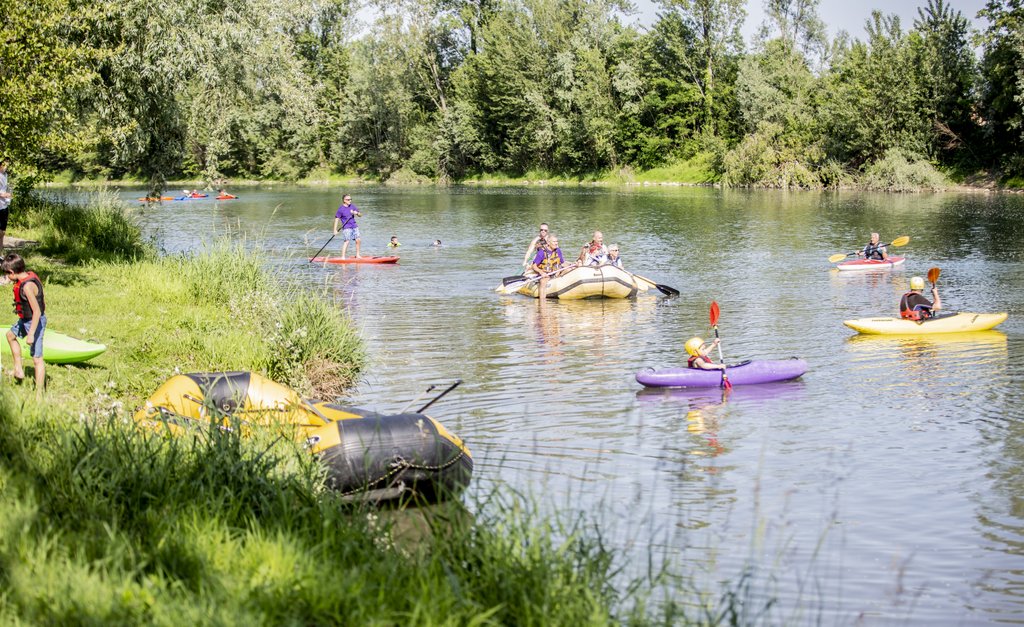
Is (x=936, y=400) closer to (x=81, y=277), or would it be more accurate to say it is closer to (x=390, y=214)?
(x=81, y=277)

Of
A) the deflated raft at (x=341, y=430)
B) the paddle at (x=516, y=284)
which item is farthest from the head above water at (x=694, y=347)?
the paddle at (x=516, y=284)

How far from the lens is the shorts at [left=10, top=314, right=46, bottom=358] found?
866cm

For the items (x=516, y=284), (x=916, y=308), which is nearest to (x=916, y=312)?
(x=916, y=308)

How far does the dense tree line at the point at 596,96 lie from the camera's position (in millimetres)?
37062

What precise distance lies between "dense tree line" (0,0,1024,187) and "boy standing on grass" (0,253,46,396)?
1251 cm

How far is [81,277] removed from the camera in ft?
47.9

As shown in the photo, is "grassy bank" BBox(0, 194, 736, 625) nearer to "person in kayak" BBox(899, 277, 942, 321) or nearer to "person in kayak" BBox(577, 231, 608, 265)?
"person in kayak" BBox(899, 277, 942, 321)

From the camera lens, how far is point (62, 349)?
31.4 ft

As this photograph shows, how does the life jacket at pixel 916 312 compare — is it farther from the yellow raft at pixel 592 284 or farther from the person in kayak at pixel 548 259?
the person in kayak at pixel 548 259

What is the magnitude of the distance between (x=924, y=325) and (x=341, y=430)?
35.0ft

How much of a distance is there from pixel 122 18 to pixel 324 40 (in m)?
63.3

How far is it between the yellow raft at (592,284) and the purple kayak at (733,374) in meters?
7.47

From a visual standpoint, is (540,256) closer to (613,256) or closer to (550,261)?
(550,261)

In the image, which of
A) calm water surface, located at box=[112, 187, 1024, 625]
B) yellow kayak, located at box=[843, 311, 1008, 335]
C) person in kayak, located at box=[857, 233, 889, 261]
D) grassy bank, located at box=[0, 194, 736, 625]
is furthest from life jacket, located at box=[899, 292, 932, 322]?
grassy bank, located at box=[0, 194, 736, 625]
